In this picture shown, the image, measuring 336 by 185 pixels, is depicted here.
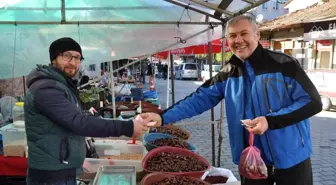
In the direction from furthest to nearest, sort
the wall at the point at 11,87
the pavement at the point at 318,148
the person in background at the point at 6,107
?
the wall at the point at 11,87
the pavement at the point at 318,148
the person in background at the point at 6,107

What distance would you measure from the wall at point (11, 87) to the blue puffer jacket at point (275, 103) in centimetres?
584

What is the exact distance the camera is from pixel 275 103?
210cm

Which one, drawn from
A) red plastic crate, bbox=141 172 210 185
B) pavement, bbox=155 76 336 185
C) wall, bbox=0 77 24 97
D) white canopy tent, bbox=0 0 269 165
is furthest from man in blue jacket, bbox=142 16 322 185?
wall, bbox=0 77 24 97

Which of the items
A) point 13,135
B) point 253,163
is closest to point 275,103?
point 253,163

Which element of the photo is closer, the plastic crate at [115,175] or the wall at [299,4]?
the plastic crate at [115,175]

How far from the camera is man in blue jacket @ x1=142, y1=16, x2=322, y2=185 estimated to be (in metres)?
2.04

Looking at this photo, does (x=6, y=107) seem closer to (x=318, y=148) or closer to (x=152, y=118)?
(x=152, y=118)

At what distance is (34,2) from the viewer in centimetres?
411

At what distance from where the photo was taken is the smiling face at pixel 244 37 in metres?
2.22

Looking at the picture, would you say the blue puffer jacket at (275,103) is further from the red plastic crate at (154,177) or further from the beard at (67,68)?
the beard at (67,68)

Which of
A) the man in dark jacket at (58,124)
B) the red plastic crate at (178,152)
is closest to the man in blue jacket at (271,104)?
the red plastic crate at (178,152)

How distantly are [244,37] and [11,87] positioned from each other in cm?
633

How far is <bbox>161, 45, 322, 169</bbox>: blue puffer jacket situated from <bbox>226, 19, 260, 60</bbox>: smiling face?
47mm

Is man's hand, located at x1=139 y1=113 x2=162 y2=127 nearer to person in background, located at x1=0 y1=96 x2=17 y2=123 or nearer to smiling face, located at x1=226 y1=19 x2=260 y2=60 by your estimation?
smiling face, located at x1=226 y1=19 x2=260 y2=60
